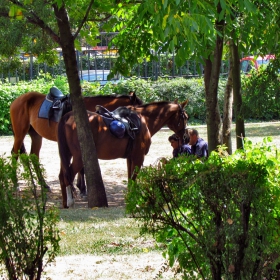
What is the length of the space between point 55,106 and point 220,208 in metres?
8.74

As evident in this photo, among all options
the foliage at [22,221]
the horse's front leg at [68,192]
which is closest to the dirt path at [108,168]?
the horse's front leg at [68,192]

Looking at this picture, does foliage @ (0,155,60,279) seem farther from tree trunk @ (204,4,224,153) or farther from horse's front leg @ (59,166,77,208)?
→ horse's front leg @ (59,166,77,208)

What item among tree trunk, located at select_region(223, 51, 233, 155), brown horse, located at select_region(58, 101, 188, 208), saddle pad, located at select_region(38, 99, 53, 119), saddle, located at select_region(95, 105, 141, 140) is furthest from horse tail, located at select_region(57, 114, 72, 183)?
tree trunk, located at select_region(223, 51, 233, 155)

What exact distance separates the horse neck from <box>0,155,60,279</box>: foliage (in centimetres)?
790

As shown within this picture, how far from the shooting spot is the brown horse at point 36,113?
13.1 m

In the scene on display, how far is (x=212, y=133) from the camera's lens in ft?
36.6

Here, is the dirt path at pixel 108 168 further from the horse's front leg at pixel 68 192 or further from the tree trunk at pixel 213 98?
the tree trunk at pixel 213 98

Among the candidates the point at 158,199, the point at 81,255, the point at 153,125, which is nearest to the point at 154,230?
the point at 158,199

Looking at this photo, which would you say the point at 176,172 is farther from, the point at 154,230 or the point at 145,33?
the point at 145,33

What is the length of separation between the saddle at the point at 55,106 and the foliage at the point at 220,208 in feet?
26.7

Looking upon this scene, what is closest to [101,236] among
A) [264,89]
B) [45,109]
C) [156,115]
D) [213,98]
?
[213,98]

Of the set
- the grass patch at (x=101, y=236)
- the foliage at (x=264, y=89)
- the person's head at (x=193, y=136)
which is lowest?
the grass patch at (x=101, y=236)

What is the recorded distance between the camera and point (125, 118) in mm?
11836

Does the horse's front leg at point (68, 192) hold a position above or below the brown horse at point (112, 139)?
below
